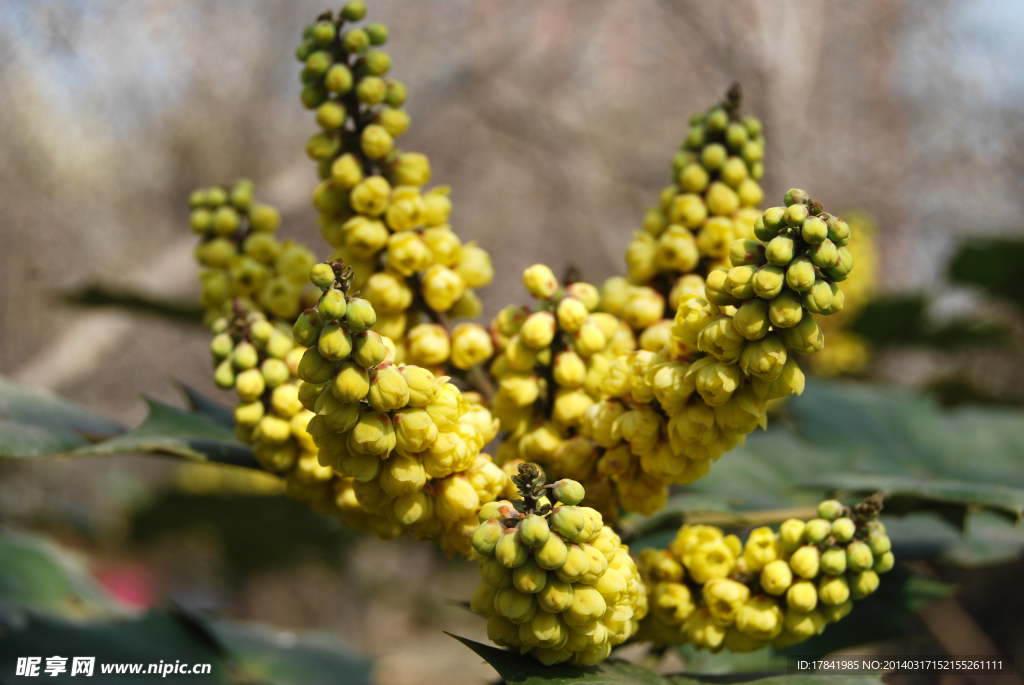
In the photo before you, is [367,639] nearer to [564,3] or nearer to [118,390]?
[118,390]

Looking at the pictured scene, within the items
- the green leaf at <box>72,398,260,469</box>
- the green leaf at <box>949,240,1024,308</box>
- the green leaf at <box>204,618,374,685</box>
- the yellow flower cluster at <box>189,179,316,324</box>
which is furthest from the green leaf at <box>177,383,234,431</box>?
the green leaf at <box>949,240,1024,308</box>

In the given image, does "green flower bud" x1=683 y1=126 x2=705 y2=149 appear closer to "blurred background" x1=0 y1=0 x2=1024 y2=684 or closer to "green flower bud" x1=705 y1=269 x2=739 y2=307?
"green flower bud" x1=705 y1=269 x2=739 y2=307

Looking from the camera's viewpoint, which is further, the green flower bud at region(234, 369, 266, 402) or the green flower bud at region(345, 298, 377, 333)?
the green flower bud at region(234, 369, 266, 402)

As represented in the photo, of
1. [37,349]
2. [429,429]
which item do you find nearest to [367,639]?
[37,349]

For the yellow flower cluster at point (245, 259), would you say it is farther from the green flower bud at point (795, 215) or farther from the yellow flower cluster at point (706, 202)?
the green flower bud at point (795, 215)

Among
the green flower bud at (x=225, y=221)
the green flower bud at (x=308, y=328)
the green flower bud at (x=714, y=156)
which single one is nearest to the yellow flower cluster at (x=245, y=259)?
the green flower bud at (x=225, y=221)

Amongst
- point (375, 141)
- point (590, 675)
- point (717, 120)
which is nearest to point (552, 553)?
point (590, 675)

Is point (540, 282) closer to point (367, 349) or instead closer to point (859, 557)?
point (367, 349)
